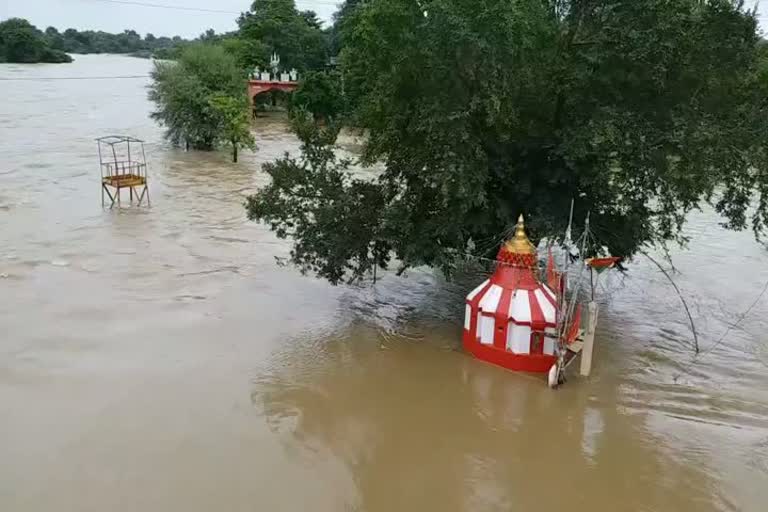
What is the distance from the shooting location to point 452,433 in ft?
33.6

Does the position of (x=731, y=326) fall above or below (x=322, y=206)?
below

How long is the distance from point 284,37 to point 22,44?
40.1 metres

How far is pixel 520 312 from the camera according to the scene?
38.0 feet

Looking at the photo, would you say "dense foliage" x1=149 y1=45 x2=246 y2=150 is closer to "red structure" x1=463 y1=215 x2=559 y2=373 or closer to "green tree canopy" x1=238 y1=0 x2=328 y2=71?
"green tree canopy" x1=238 y1=0 x2=328 y2=71

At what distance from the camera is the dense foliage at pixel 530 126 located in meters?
11.4

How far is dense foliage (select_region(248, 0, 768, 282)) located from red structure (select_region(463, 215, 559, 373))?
3.62 feet

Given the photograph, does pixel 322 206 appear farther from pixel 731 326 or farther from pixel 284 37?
pixel 284 37

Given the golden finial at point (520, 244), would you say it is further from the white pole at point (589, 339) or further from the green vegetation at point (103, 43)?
the green vegetation at point (103, 43)

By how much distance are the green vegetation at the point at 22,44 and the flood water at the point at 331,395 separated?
224 ft

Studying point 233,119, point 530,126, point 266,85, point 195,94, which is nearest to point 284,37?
point 266,85

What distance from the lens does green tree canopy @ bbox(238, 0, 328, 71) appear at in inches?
2108

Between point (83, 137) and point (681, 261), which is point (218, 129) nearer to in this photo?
point (83, 137)

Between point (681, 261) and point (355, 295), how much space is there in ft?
30.6

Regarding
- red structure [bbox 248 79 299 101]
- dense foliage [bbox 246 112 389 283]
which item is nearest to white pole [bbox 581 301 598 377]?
dense foliage [bbox 246 112 389 283]
